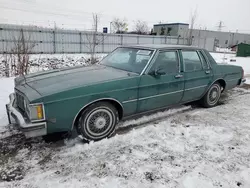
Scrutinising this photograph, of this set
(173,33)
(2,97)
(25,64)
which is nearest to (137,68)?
(2,97)

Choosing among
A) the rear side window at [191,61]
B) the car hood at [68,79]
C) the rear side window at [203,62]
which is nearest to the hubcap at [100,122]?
the car hood at [68,79]

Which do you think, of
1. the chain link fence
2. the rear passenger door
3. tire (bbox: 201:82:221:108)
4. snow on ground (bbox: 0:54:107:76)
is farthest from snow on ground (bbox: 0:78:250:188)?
the chain link fence

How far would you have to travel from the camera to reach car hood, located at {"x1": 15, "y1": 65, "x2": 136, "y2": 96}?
2986mm

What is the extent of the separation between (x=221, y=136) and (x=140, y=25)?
57325 millimetres

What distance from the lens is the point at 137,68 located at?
378 cm

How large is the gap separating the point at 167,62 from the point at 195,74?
35.2 inches

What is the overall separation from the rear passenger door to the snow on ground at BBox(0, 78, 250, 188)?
0.81 m

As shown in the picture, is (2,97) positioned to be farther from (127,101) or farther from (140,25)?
(140,25)

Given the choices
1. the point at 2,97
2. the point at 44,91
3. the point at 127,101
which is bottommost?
the point at 2,97

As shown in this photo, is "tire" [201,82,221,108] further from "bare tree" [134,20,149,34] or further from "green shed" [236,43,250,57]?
"bare tree" [134,20,149,34]

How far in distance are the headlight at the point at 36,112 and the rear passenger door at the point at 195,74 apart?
2.97 meters

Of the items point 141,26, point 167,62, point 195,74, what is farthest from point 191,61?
point 141,26

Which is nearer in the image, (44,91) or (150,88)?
(44,91)

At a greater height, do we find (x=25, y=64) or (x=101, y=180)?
(x=25, y=64)
